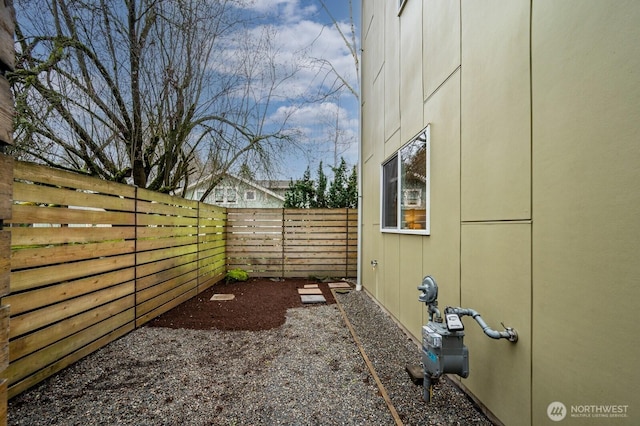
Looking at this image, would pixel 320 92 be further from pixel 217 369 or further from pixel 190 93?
pixel 217 369

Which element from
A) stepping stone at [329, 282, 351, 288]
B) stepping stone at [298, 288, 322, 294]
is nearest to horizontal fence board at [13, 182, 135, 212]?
stepping stone at [298, 288, 322, 294]

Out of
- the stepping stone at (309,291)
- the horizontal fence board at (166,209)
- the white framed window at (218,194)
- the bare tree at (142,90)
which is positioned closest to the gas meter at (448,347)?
the horizontal fence board at (166,209)

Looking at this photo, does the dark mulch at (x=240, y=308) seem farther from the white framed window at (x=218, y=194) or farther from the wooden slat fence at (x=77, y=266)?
the white framed window at (x=218, y=194)

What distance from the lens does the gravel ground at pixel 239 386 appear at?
6.81ft

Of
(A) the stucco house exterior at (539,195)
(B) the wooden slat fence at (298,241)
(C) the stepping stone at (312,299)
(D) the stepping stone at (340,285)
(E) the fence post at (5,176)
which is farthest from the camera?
(B) the wooden slat fence at (298,241)

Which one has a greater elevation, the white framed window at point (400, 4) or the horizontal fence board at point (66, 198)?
the white framed window at point (400, 4)

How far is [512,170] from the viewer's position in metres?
1.83

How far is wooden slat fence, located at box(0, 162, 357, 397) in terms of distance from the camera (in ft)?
7.77

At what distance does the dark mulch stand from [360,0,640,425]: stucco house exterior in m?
2.34

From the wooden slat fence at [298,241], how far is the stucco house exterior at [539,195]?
4485 millimetres

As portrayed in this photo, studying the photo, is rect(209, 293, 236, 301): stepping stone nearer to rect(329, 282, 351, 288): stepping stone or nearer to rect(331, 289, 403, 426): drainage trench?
rect(329, 282, 351, 288): stepping stone

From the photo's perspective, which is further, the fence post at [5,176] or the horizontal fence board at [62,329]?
the horizontal fence board at [62,329]

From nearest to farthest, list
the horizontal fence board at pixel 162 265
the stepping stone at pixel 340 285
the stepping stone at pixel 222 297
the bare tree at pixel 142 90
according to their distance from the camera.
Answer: the bare tree at pixel 142 90, the horizontal fence board at pixel 162 265, the stepping stone at pixel 222 297, the stepping stone at pixel 340 285

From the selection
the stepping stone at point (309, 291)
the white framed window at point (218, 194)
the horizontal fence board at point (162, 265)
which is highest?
the white framed window at point (218, 194)
